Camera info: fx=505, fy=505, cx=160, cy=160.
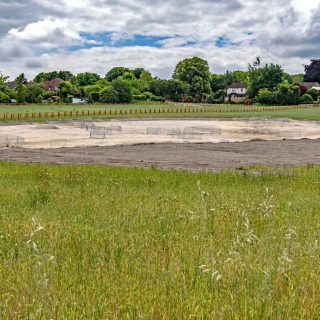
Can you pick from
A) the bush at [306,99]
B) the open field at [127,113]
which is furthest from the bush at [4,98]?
the bush at [306,99]

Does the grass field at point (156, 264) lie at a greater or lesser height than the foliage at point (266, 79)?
lesser

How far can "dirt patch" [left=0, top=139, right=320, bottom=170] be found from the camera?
3325 cm

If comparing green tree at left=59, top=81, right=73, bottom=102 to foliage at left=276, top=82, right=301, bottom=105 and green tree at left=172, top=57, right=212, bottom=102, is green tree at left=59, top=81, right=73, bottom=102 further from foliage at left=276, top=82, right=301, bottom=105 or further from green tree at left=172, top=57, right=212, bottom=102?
foliage at left=276, top=82, right=301, bottom=105

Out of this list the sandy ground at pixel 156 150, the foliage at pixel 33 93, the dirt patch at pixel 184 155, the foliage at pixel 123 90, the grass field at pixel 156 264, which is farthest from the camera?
the foliage at pixel 123 90

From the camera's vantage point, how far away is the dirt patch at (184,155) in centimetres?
3325

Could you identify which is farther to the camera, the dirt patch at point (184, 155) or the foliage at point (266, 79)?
the foliage at point (266, 79)

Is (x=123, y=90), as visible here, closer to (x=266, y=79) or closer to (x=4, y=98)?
(x=4, y=98)

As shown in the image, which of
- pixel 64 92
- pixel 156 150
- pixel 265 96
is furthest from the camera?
pixel 64 92

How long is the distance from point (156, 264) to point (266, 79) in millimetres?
169714

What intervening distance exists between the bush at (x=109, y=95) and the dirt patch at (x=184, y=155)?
118 meters

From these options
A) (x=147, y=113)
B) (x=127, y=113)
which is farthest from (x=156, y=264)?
(x=147, y=113)

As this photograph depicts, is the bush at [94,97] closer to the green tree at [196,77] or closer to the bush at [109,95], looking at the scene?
the bush at [109,95]

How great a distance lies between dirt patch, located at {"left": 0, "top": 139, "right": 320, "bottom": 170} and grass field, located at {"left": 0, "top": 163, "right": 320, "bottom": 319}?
20.2m

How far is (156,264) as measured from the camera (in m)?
6.17
